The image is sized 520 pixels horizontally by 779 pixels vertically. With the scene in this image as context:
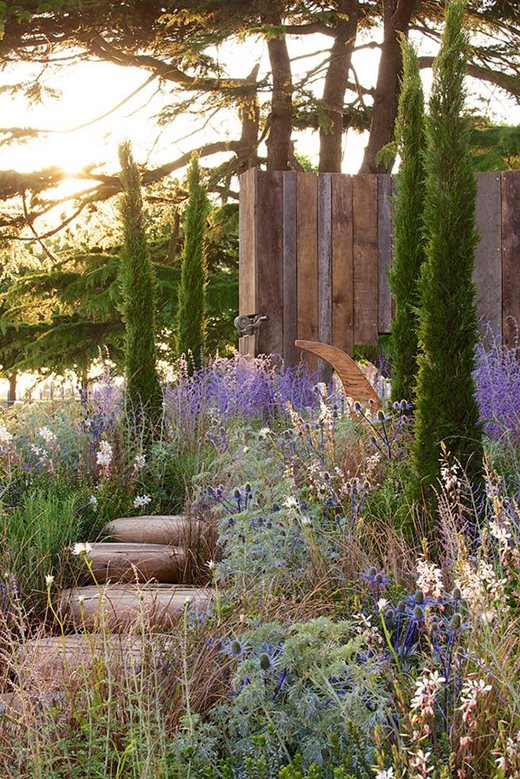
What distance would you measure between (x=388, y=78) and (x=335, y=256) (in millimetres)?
3887

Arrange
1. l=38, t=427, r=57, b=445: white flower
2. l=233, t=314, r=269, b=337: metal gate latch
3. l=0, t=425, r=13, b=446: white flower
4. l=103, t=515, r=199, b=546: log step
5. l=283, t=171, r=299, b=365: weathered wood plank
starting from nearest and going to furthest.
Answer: l=103, t=515, r=199, b=546: log step → l=0, t=425, r=13, b=446: white flower → l=38, t=427, r=57, b=445: white flower → l=233, t=314, r=269, b=337: metal gate latch → l=283, t=171, r=299, b=365: weathered wood plank

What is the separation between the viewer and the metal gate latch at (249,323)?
8.22 meters

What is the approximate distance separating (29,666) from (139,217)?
213 inches

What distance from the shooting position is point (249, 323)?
8.38 m

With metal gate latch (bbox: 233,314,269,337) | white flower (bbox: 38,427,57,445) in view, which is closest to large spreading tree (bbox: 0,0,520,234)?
metal gate latch (bbox: 233,314,269,337)

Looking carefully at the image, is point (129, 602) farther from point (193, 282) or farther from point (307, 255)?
point (193, 282)

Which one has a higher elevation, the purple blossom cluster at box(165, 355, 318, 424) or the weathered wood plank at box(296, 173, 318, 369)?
the weathered wood plank at box(296, 173, 318, 369)

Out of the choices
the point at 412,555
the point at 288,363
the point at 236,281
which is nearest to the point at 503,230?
the point at 288,363

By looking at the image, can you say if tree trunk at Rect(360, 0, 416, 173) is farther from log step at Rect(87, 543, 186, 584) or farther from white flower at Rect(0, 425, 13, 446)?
log step at Rect(87, 543, 186, 584)

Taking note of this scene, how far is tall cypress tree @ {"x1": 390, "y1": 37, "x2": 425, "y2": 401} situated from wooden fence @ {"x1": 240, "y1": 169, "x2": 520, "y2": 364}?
8.11 feet

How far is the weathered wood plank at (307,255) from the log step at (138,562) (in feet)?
13.9

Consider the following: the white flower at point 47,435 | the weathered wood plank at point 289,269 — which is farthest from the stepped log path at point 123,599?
the weathered wood plank at point 289,269

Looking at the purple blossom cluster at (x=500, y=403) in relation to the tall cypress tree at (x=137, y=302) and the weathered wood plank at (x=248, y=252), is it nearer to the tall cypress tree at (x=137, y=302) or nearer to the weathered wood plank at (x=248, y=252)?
the tall cypress tree at (x=137, y=302)

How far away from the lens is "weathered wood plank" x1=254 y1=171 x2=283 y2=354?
324 inches
